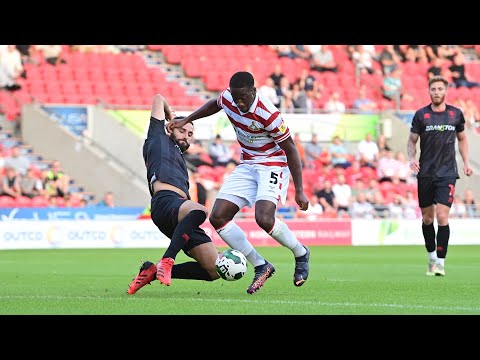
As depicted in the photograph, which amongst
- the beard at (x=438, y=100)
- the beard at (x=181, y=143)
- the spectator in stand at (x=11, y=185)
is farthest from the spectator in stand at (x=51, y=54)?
the beard at (x=181, y=143)

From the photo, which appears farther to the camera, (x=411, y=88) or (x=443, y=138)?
(x=411, y=88)

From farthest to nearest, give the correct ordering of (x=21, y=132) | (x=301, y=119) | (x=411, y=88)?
(x=411, y=88) → (x=301, y=119) → (x=21, y=132)

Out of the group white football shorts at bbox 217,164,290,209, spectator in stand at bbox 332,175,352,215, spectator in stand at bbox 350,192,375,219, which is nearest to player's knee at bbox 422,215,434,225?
white football shorts at bbox 217,164,290,209

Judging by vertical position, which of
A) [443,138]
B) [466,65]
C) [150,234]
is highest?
[466,65]

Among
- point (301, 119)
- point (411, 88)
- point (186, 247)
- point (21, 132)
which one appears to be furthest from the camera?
point (411, 88)

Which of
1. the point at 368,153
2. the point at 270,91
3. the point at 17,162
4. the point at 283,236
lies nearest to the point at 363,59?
the point at 270,91

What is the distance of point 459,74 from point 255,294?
A: 2429 centimetres

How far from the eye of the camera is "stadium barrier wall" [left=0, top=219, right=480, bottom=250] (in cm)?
2242

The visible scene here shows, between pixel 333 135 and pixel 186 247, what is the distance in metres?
19.5

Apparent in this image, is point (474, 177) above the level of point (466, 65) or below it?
below

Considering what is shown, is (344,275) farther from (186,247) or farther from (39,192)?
(39,192)

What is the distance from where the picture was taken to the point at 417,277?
510 inches

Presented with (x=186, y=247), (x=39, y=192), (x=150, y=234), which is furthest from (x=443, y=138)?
(x=39, y=192)

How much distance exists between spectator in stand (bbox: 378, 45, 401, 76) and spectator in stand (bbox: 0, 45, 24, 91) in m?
11.7
